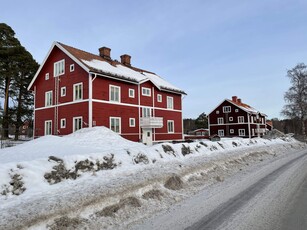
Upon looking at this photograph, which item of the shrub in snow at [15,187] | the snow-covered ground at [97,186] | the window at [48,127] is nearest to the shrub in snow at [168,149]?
the snow-covered ground at [97,186]

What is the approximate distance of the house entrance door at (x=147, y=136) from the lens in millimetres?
25306

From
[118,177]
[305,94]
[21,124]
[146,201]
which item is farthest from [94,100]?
[305,94]

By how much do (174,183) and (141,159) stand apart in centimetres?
240

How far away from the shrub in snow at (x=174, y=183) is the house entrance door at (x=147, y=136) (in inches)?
674

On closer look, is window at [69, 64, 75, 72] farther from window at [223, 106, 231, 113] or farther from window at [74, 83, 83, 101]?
window at [223, 106, 231, 113]

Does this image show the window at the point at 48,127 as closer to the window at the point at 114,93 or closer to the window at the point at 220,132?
the window at the point at 114,93

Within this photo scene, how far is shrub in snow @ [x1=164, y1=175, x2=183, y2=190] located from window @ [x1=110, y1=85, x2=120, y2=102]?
1572 centimetres

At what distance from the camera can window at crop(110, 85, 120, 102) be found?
22.7 metres

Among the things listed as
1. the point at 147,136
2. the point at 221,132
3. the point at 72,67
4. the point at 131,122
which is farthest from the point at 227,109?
the point at 72,67

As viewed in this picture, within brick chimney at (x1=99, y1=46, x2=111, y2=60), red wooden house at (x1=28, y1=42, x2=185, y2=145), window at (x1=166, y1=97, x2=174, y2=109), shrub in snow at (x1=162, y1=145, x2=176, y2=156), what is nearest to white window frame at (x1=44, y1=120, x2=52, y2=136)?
red wooden house at (x1=28, y1=42, x2=185, y2=145)

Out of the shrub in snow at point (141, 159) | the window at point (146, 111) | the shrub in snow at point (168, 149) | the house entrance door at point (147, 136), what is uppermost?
the window at point (146, 111)

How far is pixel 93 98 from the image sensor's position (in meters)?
20.9

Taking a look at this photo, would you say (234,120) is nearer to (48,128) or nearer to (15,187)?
(48,128)

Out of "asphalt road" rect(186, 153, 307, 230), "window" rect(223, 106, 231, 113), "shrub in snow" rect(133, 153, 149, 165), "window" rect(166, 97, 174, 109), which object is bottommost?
"asphalt road" rect(186, 153, 307, 230)
